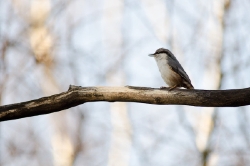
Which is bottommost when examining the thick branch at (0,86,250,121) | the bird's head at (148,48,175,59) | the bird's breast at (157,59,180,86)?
the thick branch at (0,86,250,121)

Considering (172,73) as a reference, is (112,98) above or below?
below

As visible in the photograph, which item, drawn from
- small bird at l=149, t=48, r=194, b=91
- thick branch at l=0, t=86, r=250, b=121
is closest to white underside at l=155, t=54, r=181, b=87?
small bird at l=149, t=48, r=194, b=91

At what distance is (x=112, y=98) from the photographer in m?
3.50

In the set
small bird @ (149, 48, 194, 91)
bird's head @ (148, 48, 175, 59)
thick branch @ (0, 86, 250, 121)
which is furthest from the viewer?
bird's head @ (148, 48, 175, 59)

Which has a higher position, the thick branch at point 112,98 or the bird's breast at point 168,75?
the bird's breast at point 168,75

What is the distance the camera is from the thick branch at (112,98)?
3.35m

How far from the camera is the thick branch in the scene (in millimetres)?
3350

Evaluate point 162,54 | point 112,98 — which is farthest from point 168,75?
point 112,98

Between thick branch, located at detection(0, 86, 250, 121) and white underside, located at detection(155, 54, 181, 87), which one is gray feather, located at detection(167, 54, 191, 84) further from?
thick branch, located at detection(0, 86, 250, 121)

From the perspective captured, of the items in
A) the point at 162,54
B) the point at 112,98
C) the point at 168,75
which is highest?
the point at 162,54

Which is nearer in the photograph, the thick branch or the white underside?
the thick branch

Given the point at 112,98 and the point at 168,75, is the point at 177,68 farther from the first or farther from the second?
the point at 112,98

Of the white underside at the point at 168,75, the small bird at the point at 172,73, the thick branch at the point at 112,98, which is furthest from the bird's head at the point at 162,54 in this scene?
the thick branch at the point at 112,98

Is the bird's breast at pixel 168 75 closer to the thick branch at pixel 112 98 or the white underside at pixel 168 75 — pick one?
the white underside at pixel 168 75
